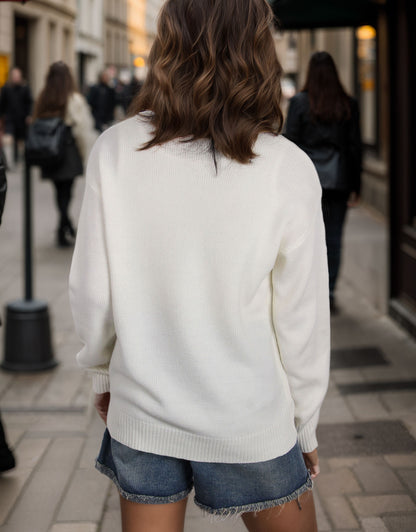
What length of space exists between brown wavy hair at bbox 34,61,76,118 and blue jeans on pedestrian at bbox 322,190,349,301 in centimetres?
359

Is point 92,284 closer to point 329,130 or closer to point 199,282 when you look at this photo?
point 199,282

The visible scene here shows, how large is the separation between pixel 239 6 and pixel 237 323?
658mm

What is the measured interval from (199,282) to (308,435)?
18.3 inches

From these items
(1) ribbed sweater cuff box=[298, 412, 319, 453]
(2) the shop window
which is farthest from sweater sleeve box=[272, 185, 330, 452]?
(2) the shop window

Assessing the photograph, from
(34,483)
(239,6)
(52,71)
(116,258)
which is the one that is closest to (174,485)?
(116,258)

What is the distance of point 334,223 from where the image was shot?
5.97 m

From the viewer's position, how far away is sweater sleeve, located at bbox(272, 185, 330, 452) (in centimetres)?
181

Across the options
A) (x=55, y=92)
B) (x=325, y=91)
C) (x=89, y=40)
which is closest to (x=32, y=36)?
(x=89, y=40)

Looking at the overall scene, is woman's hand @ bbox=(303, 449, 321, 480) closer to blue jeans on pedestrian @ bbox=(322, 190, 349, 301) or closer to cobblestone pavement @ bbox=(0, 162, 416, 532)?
cobblestone pavement @ bbox=(0, 162, 416, 532)

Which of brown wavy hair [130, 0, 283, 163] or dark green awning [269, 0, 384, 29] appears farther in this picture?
dark green awning [269, 0, 384, 29]

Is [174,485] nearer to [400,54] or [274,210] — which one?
[274,210]

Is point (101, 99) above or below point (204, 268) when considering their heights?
above

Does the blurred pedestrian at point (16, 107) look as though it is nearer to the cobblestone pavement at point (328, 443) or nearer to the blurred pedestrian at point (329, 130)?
the cobblestone pavement at point (328, 443)

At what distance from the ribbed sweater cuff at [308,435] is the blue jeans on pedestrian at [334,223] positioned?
3.93 meters
